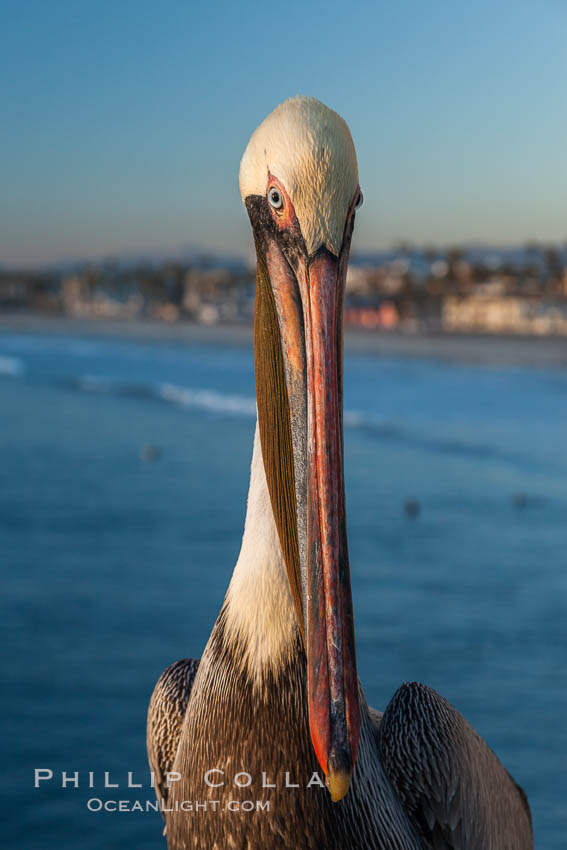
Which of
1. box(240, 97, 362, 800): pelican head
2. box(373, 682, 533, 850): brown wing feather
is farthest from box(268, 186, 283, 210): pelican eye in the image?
box(373, 682, 533, 850): brown wing feather

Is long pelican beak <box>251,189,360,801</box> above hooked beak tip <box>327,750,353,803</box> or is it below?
above

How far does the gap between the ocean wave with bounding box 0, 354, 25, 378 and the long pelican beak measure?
82.3 feet

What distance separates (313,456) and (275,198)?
0.48 m

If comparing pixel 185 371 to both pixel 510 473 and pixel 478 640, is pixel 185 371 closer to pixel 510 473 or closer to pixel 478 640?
pixel 510 473

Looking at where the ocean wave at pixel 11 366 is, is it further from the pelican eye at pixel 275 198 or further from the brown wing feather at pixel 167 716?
the pelican eye at pixel 275 198

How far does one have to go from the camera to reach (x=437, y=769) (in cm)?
221

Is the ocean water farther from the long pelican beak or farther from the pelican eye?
the pelican eye

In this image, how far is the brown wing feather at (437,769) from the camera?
7.22ft

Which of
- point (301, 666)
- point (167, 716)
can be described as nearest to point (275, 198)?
point (301, 666)

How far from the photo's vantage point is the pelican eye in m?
1.76

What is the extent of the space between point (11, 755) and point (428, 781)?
2.39 metres

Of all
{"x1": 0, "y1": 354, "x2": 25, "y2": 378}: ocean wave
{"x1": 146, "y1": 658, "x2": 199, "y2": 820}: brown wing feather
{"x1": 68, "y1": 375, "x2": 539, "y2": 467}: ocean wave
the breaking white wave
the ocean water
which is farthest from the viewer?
{"x1": 0, "y1": 354, "x2": 25, "y2": 378}: ocean wave

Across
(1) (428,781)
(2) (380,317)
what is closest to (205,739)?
(1) (428,781)

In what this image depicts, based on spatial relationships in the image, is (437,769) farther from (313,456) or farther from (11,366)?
(11,366)
